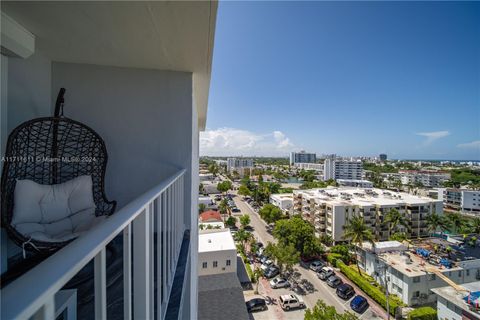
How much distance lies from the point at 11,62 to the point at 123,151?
1.07m

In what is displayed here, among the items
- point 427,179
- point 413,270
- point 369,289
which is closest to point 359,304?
point 369,289

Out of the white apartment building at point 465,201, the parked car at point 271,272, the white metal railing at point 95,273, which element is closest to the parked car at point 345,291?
the parked car at point 271,272

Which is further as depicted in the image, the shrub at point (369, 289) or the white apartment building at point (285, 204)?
the white apartment building at point (285, 204)

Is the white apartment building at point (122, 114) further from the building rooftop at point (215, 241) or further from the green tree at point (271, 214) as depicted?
the green tree at point (271, 214)

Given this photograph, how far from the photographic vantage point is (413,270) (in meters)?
9.56

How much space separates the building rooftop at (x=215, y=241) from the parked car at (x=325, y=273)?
522 centimetres

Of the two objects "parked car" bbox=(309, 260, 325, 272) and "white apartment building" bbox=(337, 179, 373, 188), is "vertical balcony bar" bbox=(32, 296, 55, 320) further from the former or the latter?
"white apartment building" bbox=(337, 179, 373, 188)

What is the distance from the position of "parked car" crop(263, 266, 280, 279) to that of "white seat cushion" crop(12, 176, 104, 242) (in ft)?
37.1

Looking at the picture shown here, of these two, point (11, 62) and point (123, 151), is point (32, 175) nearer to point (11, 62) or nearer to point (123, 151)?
point (123, 151)

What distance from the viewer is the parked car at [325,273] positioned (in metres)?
10.9

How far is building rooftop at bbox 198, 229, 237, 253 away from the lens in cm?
941

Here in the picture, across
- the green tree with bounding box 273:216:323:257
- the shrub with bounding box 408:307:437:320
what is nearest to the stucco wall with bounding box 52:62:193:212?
the shrub with bounding box 408:307:437:320

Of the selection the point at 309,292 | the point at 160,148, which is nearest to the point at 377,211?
the point at 309,292

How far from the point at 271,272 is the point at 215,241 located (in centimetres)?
372
